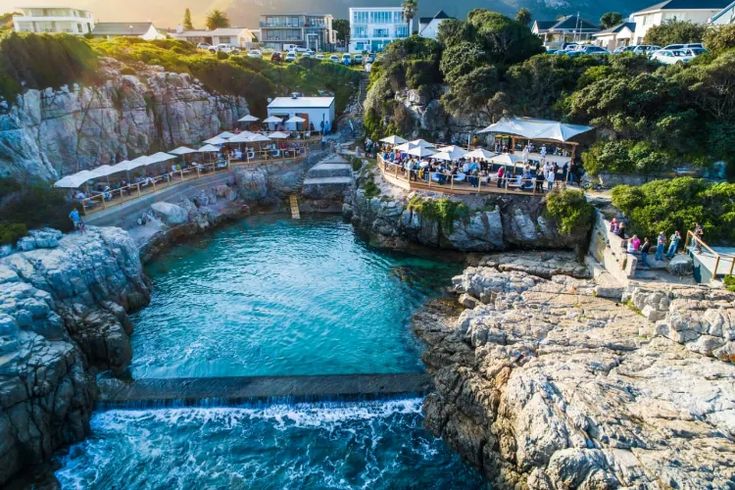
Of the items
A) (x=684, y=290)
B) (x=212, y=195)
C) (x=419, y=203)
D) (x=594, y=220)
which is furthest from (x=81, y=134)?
(x=684, y=290)

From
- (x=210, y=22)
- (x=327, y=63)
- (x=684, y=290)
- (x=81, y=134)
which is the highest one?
(x=210, y=22)

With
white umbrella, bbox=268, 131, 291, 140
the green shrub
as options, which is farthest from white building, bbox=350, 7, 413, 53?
the green shrub

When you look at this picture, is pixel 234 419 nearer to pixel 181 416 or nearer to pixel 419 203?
pixel 181 416

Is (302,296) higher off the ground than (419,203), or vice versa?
(419,203)

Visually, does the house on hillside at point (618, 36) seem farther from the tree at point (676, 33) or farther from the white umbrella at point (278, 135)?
the white umbrella at point (278, 135)

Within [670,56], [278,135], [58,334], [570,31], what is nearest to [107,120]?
[278,135]

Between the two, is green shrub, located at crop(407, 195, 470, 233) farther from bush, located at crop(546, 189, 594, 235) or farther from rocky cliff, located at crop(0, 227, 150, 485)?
rocky cliff, located at crop(0, 227, 150, 485)

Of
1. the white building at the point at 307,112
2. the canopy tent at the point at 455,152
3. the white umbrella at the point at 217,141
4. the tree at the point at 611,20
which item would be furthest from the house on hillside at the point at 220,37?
the canopy tent at the point at 455,152
